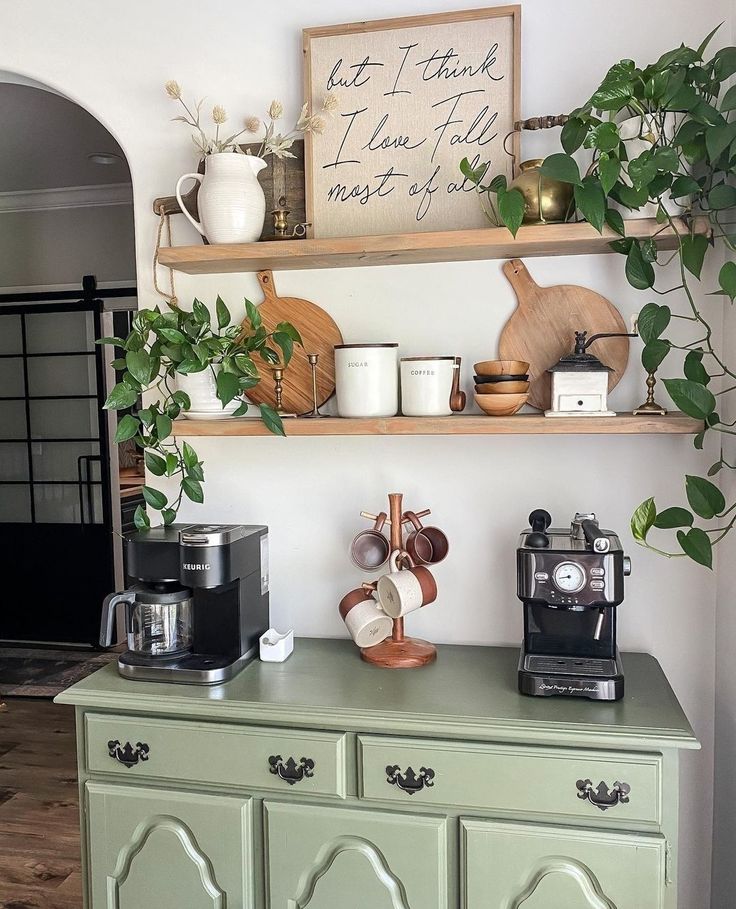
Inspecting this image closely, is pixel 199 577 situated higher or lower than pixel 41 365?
lower

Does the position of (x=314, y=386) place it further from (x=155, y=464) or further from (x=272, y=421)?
(x=155, y=464)

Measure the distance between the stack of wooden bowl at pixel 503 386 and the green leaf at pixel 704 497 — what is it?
0.41 meters

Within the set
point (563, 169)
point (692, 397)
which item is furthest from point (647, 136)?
point (692, 397)

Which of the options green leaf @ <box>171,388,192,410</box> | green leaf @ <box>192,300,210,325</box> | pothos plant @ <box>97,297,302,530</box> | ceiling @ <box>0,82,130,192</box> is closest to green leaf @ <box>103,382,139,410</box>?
pothos plant @ <box>97,297,302,530</box>

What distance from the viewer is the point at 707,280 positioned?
1.94 meters

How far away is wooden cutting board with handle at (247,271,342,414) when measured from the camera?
2133 millimetres

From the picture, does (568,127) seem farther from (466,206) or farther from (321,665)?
(321,665)

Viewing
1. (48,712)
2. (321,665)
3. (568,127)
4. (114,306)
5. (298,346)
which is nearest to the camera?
(568,127)

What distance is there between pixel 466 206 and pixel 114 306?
11.6ft

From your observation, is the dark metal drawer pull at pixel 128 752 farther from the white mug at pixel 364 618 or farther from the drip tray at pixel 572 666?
the drip tray at pixel 572 666

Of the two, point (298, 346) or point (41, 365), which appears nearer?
point (298, 346)

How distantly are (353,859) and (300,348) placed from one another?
122 centimetres

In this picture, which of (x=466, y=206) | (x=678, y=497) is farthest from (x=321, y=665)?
(x=466, y=206)

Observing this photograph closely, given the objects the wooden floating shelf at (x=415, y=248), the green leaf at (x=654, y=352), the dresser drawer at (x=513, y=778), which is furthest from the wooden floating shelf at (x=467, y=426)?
the dresser drawer at (x=513, y=778)
